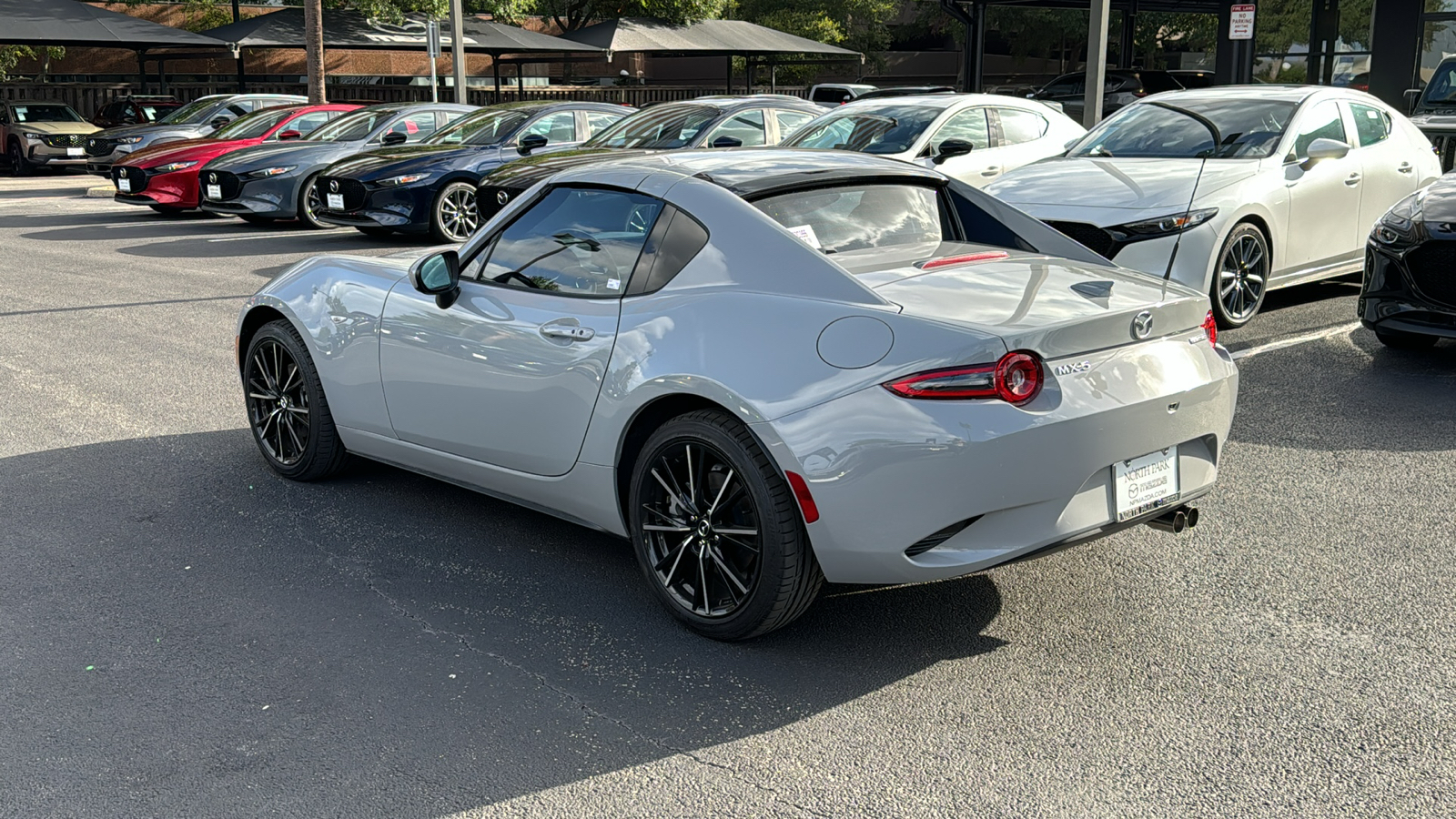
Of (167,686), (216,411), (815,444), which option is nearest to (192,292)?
(216,411)

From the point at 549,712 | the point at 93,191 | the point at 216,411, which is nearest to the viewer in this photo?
the point at 549,712

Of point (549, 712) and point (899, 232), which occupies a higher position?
point (899, 232)

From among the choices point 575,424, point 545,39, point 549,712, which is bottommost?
point 549,712

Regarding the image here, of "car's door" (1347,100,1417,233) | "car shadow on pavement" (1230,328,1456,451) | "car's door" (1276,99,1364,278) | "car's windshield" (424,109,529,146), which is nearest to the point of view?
"car shadow on pavement" (1230,328,1456,451)

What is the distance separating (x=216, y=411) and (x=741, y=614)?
170 inches

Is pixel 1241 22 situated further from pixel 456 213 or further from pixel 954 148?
pixel 456 213

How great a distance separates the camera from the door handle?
4.54 m

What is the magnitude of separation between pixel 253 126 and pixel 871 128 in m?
11.8

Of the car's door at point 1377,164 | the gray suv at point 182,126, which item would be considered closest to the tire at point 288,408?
the car's door at point 1377,164

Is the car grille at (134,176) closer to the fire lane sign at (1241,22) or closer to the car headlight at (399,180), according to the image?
the car headlight at (399,180)

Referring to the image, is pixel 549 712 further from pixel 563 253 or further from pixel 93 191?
pixel 93 191

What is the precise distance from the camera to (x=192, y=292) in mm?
11695

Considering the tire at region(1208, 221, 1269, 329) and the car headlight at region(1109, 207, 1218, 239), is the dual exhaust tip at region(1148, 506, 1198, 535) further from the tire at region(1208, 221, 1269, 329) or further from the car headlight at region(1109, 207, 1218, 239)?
the tire at region(1208, 221, 1269, 329)

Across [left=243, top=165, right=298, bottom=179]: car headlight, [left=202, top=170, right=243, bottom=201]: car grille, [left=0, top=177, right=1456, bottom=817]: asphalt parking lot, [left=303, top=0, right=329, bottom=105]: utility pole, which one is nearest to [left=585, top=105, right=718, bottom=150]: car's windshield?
[left=243, top=165, right=298, bottom=179]: car headlight
